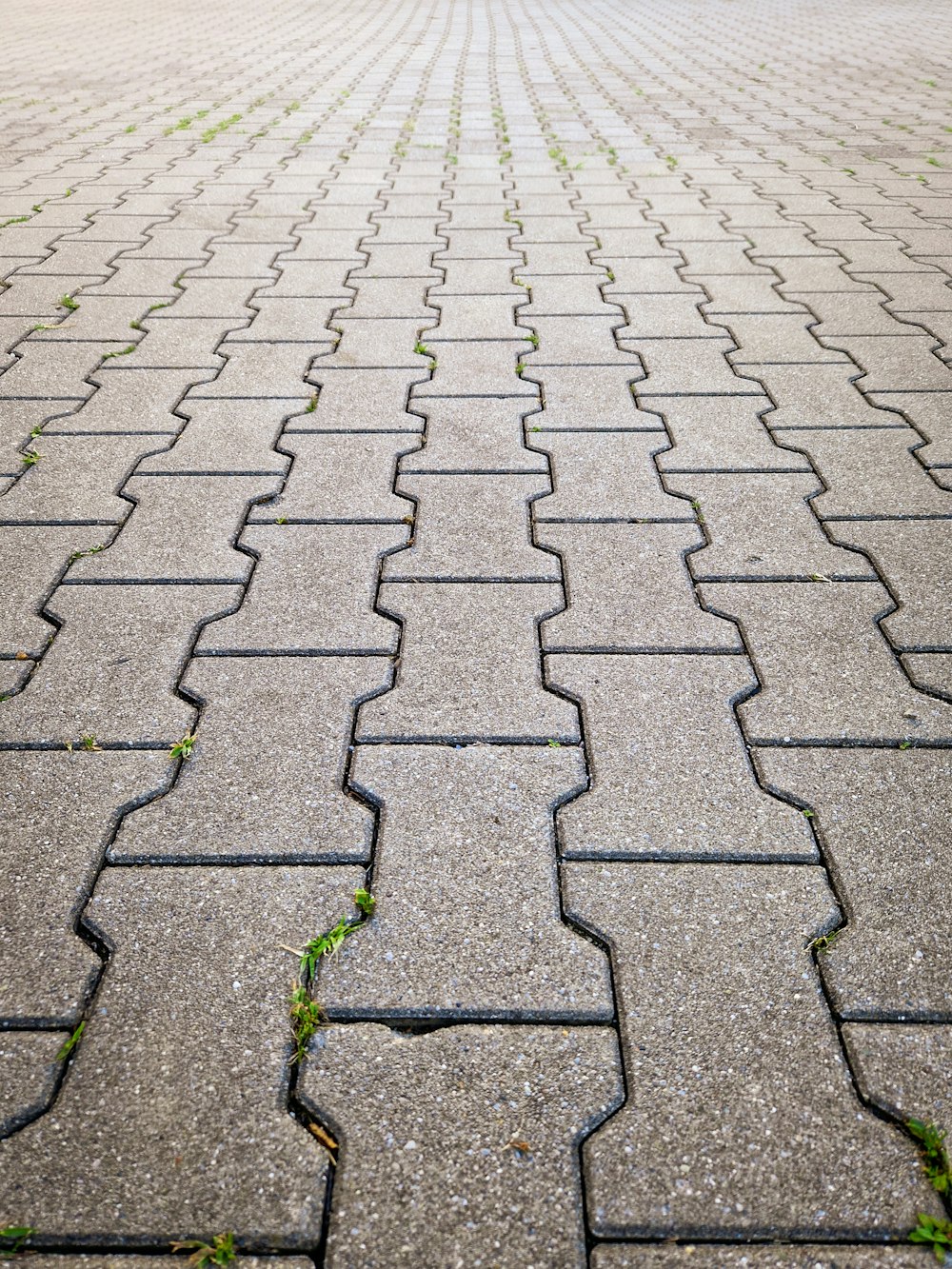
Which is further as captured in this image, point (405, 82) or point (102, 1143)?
point (405, 82)

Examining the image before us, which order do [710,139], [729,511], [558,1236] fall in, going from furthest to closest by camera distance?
[710,139] < [729,511] < [558,1236]

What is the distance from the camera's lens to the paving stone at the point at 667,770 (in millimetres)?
1679

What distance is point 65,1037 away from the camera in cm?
140

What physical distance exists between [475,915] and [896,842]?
710mm

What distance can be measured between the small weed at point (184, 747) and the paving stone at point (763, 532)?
3.88 ft

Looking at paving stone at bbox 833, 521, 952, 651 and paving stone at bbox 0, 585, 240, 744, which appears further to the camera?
paving stone at bbox 833, 521, 952, 651

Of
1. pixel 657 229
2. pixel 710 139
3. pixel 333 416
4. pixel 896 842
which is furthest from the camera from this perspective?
pixel 710 139

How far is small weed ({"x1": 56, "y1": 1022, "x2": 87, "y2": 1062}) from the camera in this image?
4.48 ft

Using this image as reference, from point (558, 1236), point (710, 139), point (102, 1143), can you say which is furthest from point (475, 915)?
point (710, 139)

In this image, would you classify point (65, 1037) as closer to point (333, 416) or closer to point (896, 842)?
point (896, 842)

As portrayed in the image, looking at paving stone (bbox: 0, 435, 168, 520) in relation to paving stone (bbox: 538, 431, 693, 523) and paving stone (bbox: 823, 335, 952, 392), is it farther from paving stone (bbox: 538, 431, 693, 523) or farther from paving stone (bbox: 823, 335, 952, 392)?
paving stone (bbox: 823, 335, 952, 392)

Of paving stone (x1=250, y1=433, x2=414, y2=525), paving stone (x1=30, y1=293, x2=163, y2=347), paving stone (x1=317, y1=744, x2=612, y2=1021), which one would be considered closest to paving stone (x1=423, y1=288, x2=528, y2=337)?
paving stone (x1=250, y1=433, x2=414, y2=525)

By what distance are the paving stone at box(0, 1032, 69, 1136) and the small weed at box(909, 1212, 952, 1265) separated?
1.06 metres

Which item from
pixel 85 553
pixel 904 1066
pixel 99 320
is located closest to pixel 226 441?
pixel 85 553
